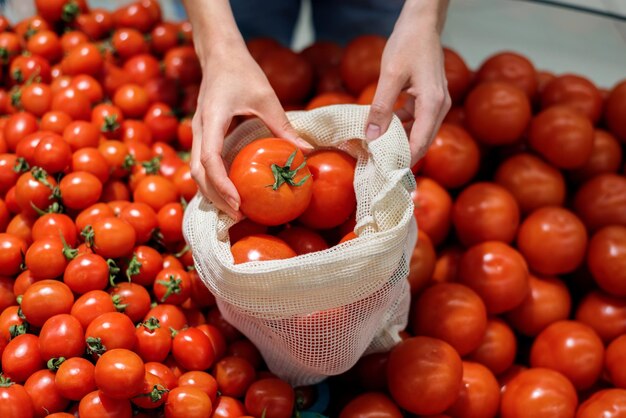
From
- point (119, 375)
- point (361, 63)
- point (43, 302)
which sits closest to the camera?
point (119, 375)

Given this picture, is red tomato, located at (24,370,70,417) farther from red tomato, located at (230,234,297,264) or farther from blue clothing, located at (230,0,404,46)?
blue clothing, located at (230,0,404,46)

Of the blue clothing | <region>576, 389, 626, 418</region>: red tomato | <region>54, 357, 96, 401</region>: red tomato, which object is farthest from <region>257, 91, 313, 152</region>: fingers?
the blue clothing

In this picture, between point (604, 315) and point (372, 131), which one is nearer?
point (372, 131)

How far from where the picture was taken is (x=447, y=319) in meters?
1.31

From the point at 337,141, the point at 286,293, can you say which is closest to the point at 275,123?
the point at 337,141

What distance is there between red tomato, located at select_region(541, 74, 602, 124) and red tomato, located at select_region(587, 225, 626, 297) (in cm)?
35

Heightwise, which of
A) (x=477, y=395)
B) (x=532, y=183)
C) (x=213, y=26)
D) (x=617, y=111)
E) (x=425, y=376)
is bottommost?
(x=477, y=395)

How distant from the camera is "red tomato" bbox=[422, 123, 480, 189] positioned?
152 cm

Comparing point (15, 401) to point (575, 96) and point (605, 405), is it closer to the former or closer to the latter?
point (605, 405)

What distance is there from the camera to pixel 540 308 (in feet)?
4.78

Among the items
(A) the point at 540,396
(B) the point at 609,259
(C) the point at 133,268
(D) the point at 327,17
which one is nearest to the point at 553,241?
(B) the point at 609,259

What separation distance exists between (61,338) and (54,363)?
5 centimetres

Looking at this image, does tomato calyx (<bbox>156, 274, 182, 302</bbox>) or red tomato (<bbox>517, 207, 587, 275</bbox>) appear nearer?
tomato calyx (<bbox>156, 274, 182, 302</bbox>)

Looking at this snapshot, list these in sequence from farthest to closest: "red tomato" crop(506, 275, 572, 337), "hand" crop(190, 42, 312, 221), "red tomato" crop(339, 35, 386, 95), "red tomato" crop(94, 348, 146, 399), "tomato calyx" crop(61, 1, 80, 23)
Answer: "tomato calyx" crop(61, 1, 80, 23) → "red tomato" crop(339, 35, 386, 95) → "red tomato" crop(506, 275, 572, 337) → "hand" crop(190, 42, 312, 221) → "red tomato" crop(94, 348, 146, 399)
